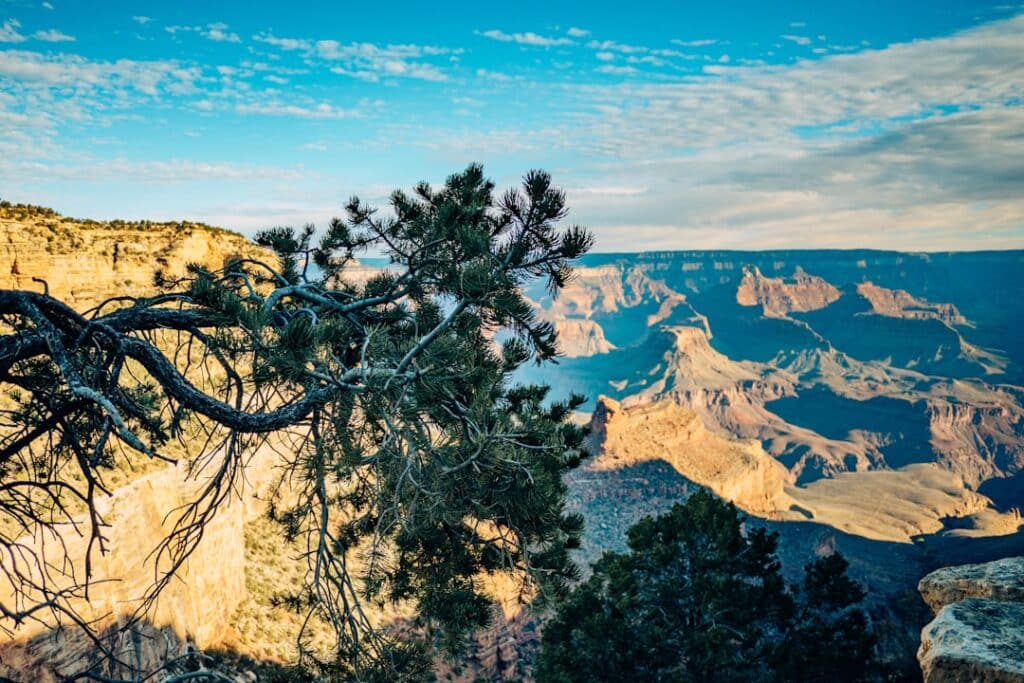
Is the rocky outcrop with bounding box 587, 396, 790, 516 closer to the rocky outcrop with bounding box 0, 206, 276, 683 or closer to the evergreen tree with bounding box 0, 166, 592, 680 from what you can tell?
the rocky outcrop with bounding box 0, 206, 276, 683

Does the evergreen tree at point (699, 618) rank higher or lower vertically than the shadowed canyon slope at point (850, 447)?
higher

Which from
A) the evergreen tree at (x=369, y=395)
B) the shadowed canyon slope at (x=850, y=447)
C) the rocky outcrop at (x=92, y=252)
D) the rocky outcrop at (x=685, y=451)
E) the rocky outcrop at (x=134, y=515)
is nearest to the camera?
the evergreen tree at (x=369, y=395)

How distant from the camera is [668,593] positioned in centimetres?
1525

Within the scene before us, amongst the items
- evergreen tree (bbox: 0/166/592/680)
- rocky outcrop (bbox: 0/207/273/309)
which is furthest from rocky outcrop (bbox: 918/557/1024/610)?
rocky outcrop (bbox: 0/207/273/309)

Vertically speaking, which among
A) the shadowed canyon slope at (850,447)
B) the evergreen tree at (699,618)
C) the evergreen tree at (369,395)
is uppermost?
the evergreen tree at (369,395)

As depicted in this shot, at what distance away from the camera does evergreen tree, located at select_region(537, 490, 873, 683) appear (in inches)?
556

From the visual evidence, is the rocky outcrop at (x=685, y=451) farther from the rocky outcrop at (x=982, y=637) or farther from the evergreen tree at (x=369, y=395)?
the evergreen tree at (x=369, y=395)

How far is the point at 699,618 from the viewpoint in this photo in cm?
1520

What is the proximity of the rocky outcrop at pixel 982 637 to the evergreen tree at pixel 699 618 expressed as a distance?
7454 mm

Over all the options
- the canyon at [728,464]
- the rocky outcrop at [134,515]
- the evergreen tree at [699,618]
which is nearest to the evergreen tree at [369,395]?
the canyon at [728,464]

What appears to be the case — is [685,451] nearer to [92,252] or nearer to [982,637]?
[92,252]

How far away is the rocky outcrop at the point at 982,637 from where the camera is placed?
5266 mm

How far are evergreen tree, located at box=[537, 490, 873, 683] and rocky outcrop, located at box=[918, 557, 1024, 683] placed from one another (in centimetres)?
745

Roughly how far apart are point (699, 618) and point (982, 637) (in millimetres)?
10355
